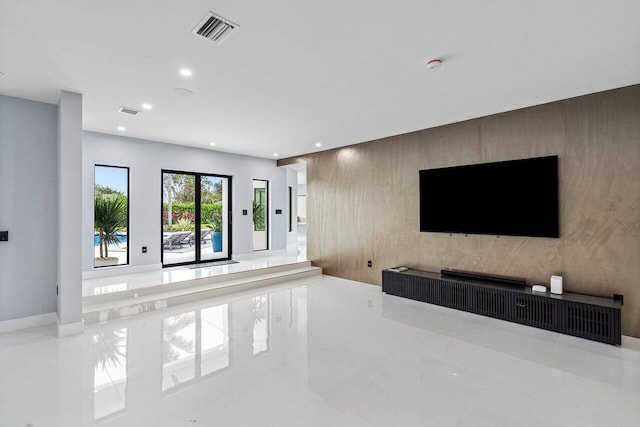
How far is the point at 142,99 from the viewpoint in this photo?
379cm

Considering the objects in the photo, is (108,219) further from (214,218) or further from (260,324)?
(260,324)

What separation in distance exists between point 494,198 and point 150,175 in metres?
6.02

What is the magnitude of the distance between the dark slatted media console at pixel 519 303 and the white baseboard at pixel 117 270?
4554 mm

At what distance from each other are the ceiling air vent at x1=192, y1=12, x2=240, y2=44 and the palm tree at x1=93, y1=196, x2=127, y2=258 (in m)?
4.43

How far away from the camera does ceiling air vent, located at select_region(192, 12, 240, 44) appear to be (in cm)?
223

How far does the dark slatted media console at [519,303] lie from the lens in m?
3.24

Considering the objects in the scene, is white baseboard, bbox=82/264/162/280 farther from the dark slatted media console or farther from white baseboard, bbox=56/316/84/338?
the dark slatted media console

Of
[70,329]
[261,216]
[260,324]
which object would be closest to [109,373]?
[70,329]

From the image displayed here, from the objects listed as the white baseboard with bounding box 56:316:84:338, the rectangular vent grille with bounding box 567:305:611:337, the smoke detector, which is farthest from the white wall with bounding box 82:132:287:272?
the rectangular vent grille with bounding box 567:305:611:337

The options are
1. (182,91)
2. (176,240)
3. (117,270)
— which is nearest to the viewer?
(182,91)

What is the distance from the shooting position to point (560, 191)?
12.5ft

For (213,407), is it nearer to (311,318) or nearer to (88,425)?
(88,425)

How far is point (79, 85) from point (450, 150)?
4.95m

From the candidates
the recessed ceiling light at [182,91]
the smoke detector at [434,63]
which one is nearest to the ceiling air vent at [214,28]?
the recessed ceiling light at [182,91]
